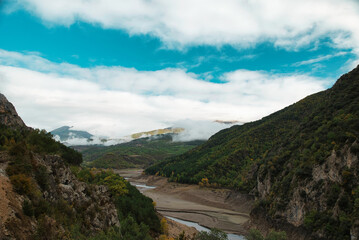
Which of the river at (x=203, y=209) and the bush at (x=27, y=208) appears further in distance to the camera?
the river at (x=203, y=209)

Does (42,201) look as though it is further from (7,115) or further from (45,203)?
(7,115)

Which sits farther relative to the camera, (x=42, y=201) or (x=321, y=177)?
(x=321, y=177)

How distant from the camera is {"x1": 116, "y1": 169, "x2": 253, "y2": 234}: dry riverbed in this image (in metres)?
75.8

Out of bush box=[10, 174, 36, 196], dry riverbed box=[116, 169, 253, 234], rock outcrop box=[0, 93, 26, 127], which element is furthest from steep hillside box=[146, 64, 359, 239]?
rock outcrop box=[0, 93, 26, 127]

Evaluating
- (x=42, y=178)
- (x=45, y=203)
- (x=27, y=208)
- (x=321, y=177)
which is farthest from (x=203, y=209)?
(x=27, y=208)

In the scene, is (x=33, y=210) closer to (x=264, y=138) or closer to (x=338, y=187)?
(x=338, y=187)

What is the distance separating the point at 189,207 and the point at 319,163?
60.1 m

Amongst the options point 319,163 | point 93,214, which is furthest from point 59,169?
point 319,163

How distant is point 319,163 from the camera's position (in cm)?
5181

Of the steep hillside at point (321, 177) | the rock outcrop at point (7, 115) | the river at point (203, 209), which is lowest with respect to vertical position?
the river at point (203, 209)

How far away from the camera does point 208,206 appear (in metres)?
102

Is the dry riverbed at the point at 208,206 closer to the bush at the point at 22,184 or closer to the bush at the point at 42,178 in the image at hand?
the bush at the point at 42,178

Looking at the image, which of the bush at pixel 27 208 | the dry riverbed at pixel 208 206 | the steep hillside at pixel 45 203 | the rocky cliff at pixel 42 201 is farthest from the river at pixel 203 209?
the bush at pixel 27 208

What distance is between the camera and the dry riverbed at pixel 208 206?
249 ft
